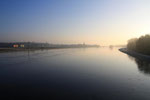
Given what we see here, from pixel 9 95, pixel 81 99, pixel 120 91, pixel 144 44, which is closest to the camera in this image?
pixel 81 99

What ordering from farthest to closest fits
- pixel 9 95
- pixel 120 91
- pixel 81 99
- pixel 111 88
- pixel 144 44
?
1. pixel 144 44
2. pixel 111 88
3. pixel 120 91
4. pixel 9 95
5. pixel 81 99

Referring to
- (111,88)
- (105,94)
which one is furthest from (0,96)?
(111,88)

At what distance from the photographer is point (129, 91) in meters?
8.46

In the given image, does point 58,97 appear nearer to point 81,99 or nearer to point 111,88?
point 81,99

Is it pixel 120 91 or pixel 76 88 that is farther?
pixel 76 88

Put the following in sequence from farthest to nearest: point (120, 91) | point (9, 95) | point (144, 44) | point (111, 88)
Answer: point (144, 44) < point (111, 88) < point (120, 91) < point (9, 95)

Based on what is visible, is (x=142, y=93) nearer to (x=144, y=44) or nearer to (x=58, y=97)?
(x=58, y=97)

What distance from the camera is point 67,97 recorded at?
743 centimetres

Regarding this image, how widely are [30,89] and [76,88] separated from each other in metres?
3.51

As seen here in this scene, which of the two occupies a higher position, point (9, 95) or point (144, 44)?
point (144, 44)

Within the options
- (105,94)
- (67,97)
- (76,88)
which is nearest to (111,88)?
(105,94)

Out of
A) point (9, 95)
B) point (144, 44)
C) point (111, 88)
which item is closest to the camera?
point (9, 95)

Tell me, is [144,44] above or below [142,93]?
above

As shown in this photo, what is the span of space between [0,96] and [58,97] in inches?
150
